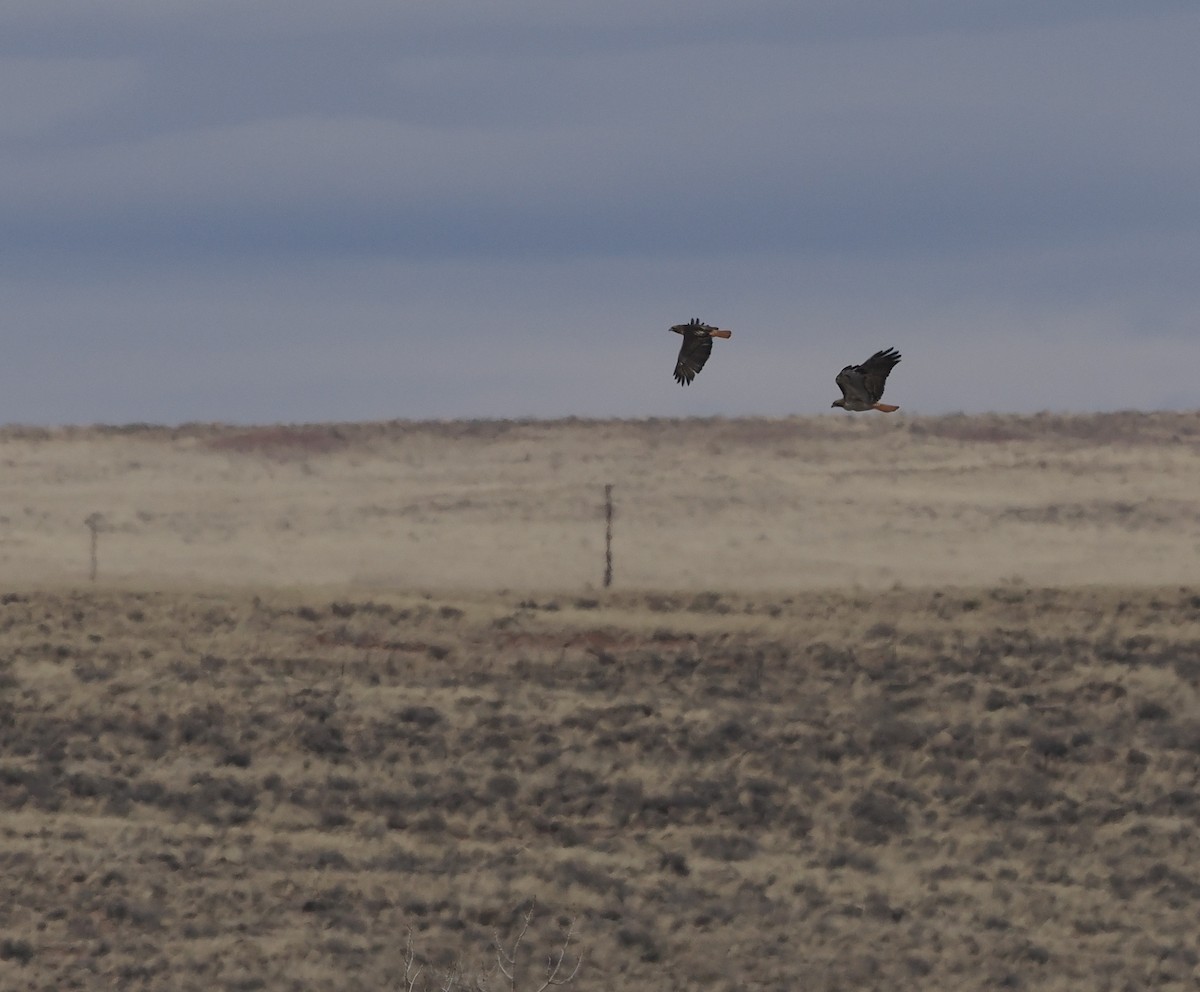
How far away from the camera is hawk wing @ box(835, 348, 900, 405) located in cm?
1123

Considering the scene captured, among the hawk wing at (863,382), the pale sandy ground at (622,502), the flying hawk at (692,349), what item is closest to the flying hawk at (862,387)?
the hawk wing at (863,382)

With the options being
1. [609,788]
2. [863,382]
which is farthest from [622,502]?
[863,382]

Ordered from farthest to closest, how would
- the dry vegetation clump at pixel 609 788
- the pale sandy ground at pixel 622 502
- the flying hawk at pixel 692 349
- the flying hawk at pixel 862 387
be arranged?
the pale sandy ground at pixel 622 502
the dry vegetation clump at pixel 609 788
the flying hawk at pixel 692 349
the flying hawk at pixel 862 387

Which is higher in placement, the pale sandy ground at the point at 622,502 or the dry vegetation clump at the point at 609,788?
the pale sandy ground at the point at 622,502

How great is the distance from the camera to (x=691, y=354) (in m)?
12.9

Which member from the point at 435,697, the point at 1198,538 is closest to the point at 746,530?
the point at 1198,538

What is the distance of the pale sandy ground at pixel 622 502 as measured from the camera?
4388 centimetres

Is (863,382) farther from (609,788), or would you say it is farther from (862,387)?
(609,788)

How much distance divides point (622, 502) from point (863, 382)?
4489 centimetres

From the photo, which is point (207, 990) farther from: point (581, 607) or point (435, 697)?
point (581, 607)

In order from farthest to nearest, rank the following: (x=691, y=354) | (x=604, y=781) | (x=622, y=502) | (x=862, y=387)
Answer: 1. (x=622, y=502)
2. (x=604, y=781)
3. (x=691, y=354)
4. (x=862, y=387)

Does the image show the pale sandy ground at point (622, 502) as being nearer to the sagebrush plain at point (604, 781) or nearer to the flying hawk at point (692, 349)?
the sagebrush plain at point (604, 781)

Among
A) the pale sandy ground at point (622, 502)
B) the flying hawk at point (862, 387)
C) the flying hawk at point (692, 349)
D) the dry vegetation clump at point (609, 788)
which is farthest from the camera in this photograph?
the pale sandy ground at point (622, 502)

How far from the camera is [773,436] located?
66.2m
